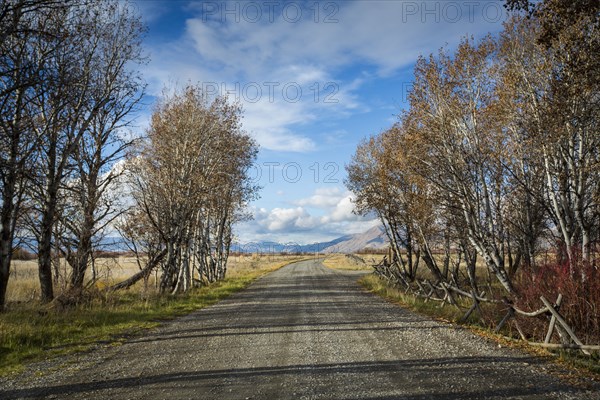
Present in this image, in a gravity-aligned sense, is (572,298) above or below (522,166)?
below

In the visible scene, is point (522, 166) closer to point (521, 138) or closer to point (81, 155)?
point (521, 138)

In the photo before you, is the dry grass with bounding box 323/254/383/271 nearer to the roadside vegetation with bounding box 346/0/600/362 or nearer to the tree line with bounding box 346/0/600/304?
the roadside vegetation with bounding box 346/0/600/362

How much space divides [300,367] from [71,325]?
24.4 feet

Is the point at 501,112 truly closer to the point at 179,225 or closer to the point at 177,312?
the point at 177,312

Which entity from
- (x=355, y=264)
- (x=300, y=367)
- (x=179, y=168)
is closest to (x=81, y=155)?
(x=179, y=168)

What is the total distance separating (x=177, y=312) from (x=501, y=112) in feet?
47.0

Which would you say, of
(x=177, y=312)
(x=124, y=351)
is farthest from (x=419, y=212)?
(x=124, y=351)

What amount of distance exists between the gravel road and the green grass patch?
76 centimetres

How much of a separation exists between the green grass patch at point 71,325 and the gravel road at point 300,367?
760mm

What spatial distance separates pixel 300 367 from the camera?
7.12 metres

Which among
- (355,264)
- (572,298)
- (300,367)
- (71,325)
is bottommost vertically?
(355,264)

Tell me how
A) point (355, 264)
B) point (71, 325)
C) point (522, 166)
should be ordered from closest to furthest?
1. point (71, 325)
2. point (522, 166)
3. point (355, 264)

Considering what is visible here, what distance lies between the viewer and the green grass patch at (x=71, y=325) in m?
8.36

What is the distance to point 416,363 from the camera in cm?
719
